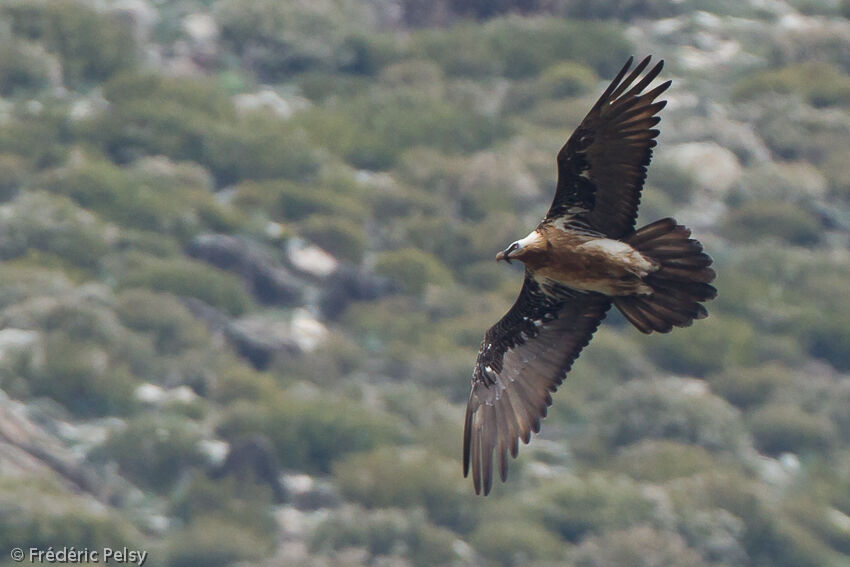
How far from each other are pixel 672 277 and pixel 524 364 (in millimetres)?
1934

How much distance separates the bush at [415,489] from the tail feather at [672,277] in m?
16.9

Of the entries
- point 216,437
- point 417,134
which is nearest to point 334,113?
point 417,134

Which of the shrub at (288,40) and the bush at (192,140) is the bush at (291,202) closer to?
the bush at (192,140)

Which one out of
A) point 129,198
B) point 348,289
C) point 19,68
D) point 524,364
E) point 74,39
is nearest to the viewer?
point 524,364

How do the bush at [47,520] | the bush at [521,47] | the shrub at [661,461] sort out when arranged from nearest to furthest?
the bush at [47,520] < the shrub at [661,461] < the bush at [521,47]

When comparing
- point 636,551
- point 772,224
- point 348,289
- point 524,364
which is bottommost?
point 524,364

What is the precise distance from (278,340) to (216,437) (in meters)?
4.56

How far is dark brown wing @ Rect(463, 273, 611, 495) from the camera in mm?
11578

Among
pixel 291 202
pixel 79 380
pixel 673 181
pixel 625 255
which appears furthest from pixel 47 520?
pixel 673 181

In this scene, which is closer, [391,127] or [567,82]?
[391,127]

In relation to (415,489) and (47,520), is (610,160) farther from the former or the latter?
(415,489)

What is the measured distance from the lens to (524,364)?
11992mm

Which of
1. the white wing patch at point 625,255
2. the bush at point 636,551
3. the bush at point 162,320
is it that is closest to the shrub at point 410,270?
the bush at point 162,320

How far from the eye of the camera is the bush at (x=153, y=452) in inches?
1050
